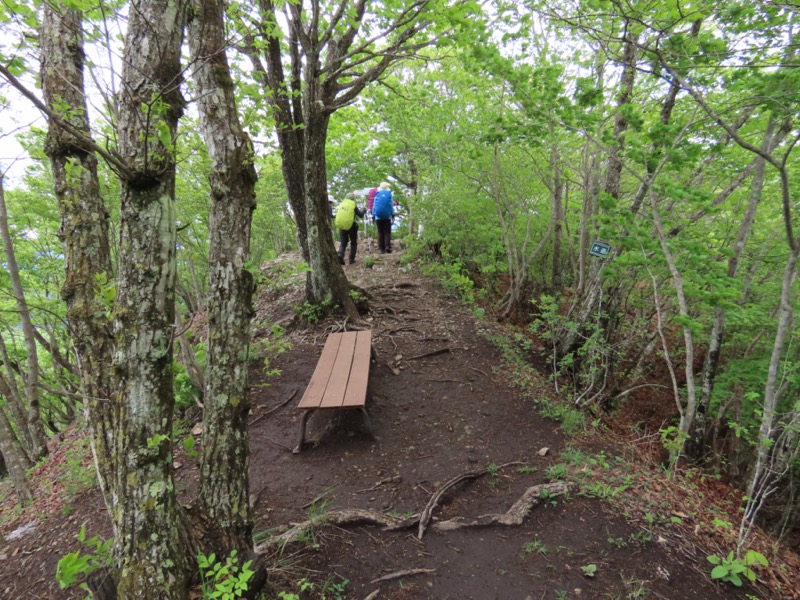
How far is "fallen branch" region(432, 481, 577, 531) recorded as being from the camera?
118 inches

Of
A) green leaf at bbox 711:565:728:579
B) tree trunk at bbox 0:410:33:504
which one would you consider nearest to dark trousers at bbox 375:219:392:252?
tree trunk at bbox 0:410:33:504

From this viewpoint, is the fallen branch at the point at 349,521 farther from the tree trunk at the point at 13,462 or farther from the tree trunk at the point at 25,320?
the tree trunk at the point at 13,462

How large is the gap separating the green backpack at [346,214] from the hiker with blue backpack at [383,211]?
1.02m

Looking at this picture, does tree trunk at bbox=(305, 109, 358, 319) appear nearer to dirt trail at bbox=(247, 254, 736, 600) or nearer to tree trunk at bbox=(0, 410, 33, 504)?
dirt trail at bbox=(247, 254, 736, 600)

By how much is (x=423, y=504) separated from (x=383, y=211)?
663 centimetres

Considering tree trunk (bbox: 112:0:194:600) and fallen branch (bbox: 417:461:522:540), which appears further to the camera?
fallen branch (bbox: 417:461:522:540)

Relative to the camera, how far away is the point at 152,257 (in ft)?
5.35

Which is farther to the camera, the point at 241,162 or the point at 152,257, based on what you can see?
the point at 241,162

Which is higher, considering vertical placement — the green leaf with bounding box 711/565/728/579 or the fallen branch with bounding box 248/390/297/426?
the fallen branch with bounding box 248/390/297/426

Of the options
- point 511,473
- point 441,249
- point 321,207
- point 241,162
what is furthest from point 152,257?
point 441,249

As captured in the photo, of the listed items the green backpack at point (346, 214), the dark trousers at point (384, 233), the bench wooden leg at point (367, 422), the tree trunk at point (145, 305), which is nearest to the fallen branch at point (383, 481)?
the bench wooden leg at point (367, 422)

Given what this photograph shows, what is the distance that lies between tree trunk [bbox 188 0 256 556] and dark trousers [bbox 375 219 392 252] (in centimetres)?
681

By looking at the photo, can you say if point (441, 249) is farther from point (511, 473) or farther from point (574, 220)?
point (511, 473)

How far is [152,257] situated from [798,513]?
8.12m
